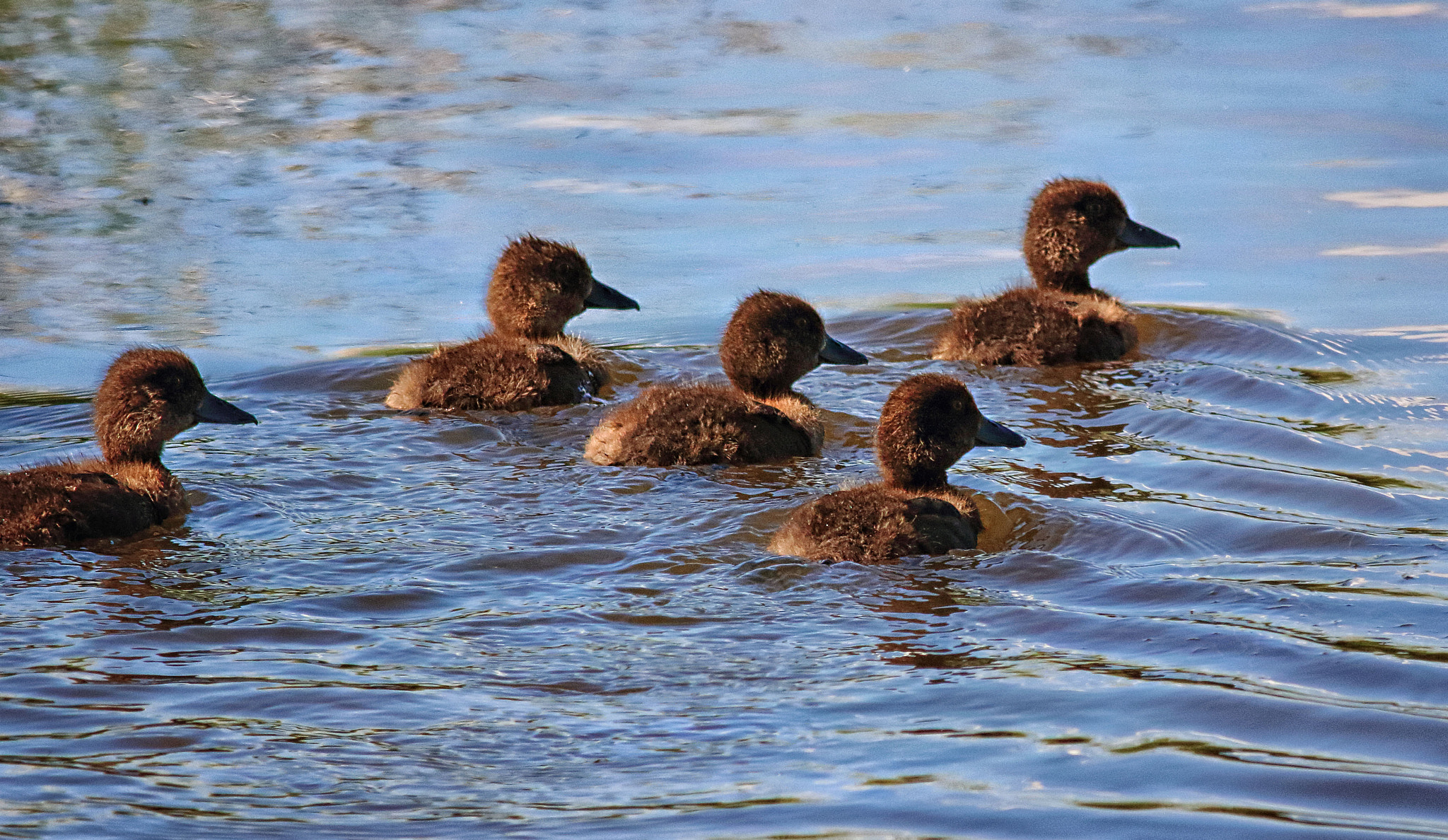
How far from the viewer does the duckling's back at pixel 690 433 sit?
757cm

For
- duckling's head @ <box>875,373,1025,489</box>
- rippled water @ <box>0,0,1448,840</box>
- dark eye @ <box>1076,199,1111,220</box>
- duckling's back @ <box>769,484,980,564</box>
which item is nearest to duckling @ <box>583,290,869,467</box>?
rippled water @ <box>0,0,1448,840</box>

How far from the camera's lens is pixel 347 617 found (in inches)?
232

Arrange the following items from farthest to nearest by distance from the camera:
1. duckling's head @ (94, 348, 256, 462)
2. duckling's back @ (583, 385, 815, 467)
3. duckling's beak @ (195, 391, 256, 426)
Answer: duckling's back @ (583, 385, 815, 467)
duckling's beak @ (195, 391, 256, 426)
duckling's head @ (94, 348, 256, 462)

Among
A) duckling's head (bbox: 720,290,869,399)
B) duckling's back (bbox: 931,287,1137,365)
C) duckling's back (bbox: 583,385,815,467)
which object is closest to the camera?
duckling's back (bbox: 583,385,815,467)

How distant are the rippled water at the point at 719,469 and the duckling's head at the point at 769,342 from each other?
0.44 metres

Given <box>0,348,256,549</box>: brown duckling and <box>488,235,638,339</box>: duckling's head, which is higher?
<box>488,235,638,339</box>: duckling's head

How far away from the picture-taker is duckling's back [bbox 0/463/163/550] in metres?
6.48

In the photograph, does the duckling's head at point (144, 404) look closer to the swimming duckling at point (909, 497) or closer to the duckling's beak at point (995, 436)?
the swimming duckling at point (909, 497)

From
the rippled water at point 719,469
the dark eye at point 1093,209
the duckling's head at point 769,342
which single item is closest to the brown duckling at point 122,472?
the rippled water at point 719,469

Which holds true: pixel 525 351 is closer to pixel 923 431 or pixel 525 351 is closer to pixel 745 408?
pixel 745 408

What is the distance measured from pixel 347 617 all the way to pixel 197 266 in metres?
5.24

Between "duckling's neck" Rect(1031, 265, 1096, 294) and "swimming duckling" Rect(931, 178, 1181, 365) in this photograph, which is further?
"duckling's neck" Rect(1031, 265, 1096, 294)

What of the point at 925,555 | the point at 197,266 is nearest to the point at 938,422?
the point at 925,555

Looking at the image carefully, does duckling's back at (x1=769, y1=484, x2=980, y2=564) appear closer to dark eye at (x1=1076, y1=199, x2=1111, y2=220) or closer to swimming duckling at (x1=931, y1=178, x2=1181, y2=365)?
swimming duckling at (x1=931, y1=178, x2=1181, y2=365)
